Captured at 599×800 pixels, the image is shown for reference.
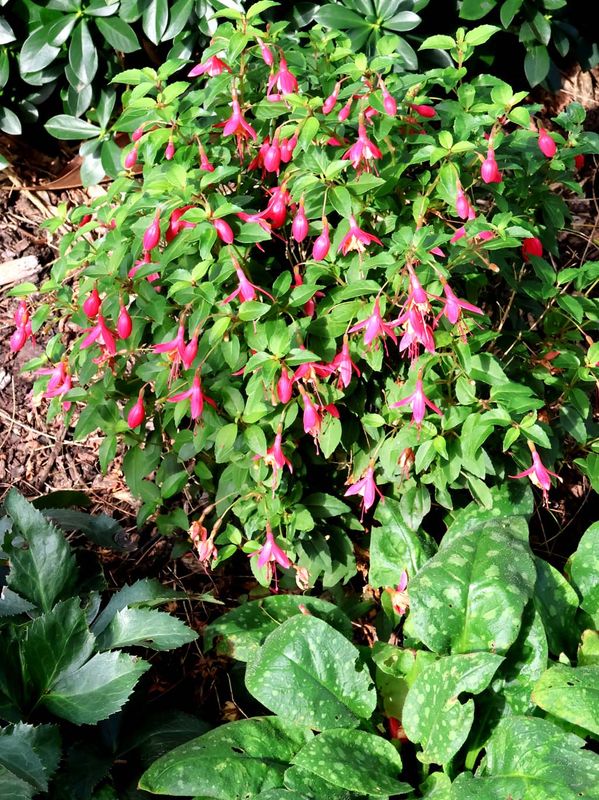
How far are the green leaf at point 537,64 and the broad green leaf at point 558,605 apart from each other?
1.75 meters

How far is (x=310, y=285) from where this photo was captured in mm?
1910

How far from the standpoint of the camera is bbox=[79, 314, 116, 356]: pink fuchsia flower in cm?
190

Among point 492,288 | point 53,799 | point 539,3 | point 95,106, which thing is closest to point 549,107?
point 539,3

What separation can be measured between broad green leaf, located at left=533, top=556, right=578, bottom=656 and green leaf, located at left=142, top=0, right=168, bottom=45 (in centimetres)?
199

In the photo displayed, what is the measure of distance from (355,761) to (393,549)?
2.03 feet

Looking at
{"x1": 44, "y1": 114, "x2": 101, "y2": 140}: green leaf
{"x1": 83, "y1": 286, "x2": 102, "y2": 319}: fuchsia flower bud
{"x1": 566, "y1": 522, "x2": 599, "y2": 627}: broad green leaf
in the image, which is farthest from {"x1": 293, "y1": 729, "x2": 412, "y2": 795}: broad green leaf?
{"x1": 44, "y1": 114, "x2": 101, "y2": 140}: green leaf

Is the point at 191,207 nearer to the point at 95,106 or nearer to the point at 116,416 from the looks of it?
the point at 116,416

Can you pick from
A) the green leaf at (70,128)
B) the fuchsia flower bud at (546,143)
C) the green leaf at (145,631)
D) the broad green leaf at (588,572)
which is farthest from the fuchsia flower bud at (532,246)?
the green leaf at (70,128)

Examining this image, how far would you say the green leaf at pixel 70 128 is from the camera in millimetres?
2951

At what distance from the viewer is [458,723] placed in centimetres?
188

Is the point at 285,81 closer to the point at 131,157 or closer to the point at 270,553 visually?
the point at 131,157

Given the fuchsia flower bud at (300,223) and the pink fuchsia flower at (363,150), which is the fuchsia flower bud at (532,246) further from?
the fuchsia flower bud at (300,223)

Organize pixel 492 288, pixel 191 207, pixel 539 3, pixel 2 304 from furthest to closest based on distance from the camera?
pixel 2 304, pixel 539 3, pixel 492 288, pixel 191 207

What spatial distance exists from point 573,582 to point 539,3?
6.44 feet
